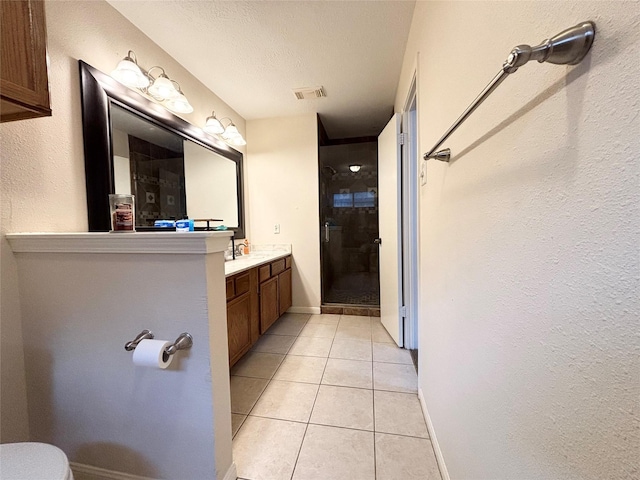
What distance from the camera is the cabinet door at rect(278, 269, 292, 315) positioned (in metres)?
2.80

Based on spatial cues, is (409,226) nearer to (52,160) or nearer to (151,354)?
(151,354)

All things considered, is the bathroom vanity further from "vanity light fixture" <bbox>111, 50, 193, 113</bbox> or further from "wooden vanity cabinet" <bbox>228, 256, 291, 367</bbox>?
"vanity light fixture" <bbox>111, 50, 193, 113</bbox>

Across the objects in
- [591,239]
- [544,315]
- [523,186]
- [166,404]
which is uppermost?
[523,186]

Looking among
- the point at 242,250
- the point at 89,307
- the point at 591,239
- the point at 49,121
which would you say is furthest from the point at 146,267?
the point at 242,250

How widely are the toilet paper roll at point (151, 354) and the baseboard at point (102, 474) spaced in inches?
22.9

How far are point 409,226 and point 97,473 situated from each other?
7.55ft

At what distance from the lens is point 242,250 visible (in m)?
2.91

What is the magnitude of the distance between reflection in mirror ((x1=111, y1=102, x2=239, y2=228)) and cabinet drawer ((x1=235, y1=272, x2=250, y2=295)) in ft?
2.32

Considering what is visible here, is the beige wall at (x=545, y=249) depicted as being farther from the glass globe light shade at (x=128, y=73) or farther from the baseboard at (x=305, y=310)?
the baseboard at (x=305, y=310)

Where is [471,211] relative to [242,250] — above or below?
above

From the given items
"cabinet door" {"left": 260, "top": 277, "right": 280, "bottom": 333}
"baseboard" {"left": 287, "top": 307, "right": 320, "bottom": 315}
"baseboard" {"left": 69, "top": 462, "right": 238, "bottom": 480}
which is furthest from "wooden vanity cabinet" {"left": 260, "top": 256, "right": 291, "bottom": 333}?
Answer: "baseboard" {"left": 69, "top": 462, "right": 238, "bottom": 480}

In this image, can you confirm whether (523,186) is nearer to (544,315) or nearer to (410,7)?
(544,315)

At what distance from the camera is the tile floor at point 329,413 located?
1.18 m

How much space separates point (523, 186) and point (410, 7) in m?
1.71
